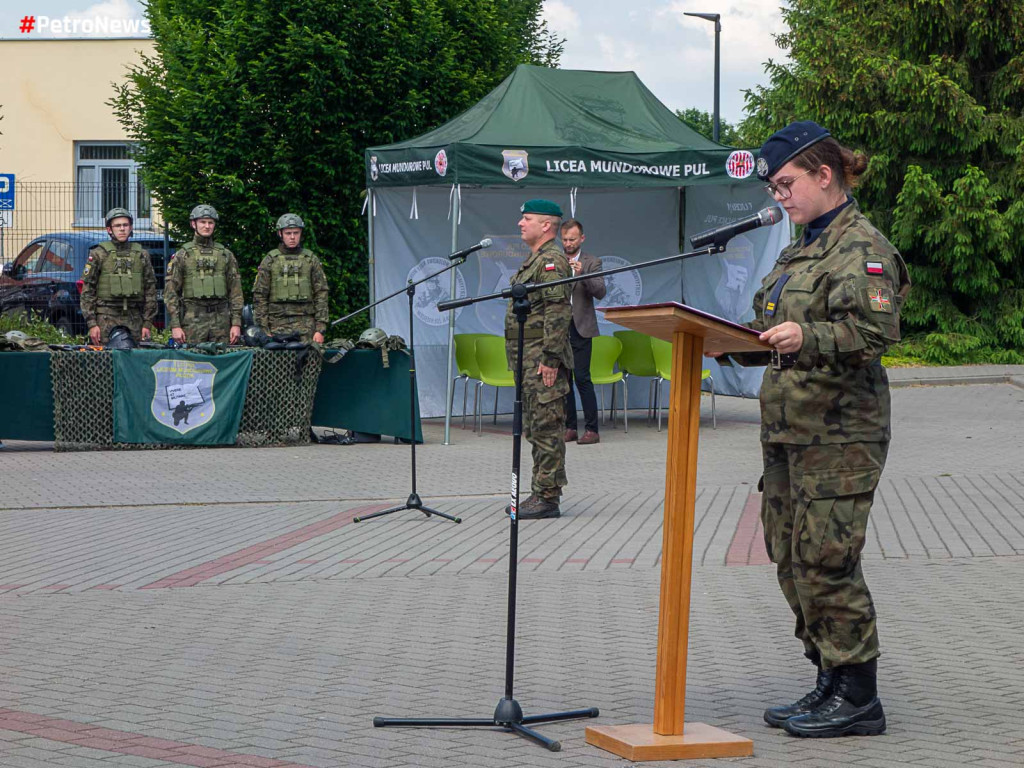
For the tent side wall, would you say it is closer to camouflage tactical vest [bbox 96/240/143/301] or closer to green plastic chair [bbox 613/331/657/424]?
green plastic chair [bbox 613/331/657/424]

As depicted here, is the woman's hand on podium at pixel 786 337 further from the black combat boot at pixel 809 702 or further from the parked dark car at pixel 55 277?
the parked dark car at pixel 55 277

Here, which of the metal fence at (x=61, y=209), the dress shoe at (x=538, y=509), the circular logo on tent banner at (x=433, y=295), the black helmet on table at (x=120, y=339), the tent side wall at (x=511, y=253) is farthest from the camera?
the metal fence at (x=61, y=209)

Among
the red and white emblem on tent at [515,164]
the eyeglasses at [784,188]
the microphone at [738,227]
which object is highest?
the red and white emblem on tent at [515,164]

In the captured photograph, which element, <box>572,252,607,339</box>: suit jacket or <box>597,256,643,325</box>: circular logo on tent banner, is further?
<box>597,256,643,325</box>: circular logo on tent banner

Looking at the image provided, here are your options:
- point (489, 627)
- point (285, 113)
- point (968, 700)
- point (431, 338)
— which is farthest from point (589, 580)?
point (285, 113)

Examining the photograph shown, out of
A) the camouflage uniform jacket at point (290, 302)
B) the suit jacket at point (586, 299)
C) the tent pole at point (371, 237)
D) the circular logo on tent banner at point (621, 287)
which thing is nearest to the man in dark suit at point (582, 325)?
Answer: the suit jacket at point (586, 299)

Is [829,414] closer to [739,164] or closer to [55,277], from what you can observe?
[739,164]

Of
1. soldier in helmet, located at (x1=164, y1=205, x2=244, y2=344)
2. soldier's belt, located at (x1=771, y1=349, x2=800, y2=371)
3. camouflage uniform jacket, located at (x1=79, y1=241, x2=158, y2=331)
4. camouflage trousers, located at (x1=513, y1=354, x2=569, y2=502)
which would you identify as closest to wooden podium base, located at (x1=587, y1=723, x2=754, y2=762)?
soldier's belt, located at (x1=771, y1=349, x2=800, y2=371)

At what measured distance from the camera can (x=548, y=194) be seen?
15469 mm

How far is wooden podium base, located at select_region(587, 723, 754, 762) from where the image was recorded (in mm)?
4270

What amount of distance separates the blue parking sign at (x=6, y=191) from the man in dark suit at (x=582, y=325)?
11490mm

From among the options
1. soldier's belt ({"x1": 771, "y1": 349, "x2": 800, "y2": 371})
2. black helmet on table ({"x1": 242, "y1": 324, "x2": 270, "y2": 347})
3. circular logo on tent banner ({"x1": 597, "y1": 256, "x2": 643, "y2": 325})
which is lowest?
soldier's belt ({"x1": 771, "y1": 349, "x2": 800, "y2": 371})

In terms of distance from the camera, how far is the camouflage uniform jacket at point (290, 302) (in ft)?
44.1

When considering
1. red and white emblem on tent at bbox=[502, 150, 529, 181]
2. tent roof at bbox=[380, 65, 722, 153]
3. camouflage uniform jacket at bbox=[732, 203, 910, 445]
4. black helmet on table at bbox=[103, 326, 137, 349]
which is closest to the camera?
camouflage uniform jacket at bbox=[732, 203, 910, 445]
